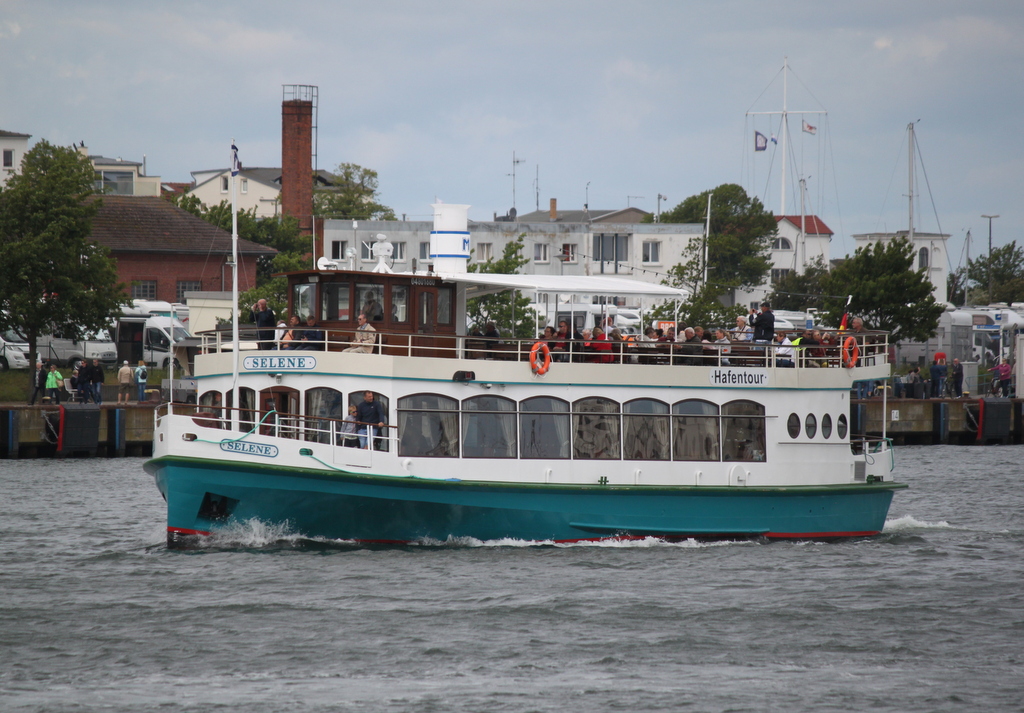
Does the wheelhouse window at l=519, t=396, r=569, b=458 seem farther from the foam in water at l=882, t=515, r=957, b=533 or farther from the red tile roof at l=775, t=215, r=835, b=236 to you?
the red tile roof at l=775, t=215, r=835, b=236

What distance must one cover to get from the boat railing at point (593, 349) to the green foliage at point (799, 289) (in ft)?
156

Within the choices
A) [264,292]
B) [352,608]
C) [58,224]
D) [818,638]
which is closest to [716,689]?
[818,638]

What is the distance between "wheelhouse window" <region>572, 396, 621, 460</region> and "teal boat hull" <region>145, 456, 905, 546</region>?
2.07 ft

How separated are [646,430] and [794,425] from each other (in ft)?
8.69

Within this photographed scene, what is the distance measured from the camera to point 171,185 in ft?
353

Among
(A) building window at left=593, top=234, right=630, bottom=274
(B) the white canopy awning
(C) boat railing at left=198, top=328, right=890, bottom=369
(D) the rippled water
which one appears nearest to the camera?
(D) the rippled water

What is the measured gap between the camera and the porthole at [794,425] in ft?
67.7

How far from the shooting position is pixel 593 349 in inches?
793

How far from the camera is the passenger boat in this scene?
60.2ft

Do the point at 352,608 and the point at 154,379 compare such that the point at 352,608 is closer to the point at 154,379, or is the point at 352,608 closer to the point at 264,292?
the point at 154,379

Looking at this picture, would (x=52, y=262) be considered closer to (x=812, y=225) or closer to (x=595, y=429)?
(x=595, y=429)

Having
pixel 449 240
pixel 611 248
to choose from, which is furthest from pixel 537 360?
pixel 611 248

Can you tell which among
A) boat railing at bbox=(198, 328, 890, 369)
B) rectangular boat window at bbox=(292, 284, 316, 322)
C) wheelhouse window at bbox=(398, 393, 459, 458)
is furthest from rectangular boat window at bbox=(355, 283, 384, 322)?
wheelhouse window at bbox=(398, 393, 459, 458)

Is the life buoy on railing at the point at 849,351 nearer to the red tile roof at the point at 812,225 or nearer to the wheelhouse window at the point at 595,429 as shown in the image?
the wheelhouse window at the point at 595,429
